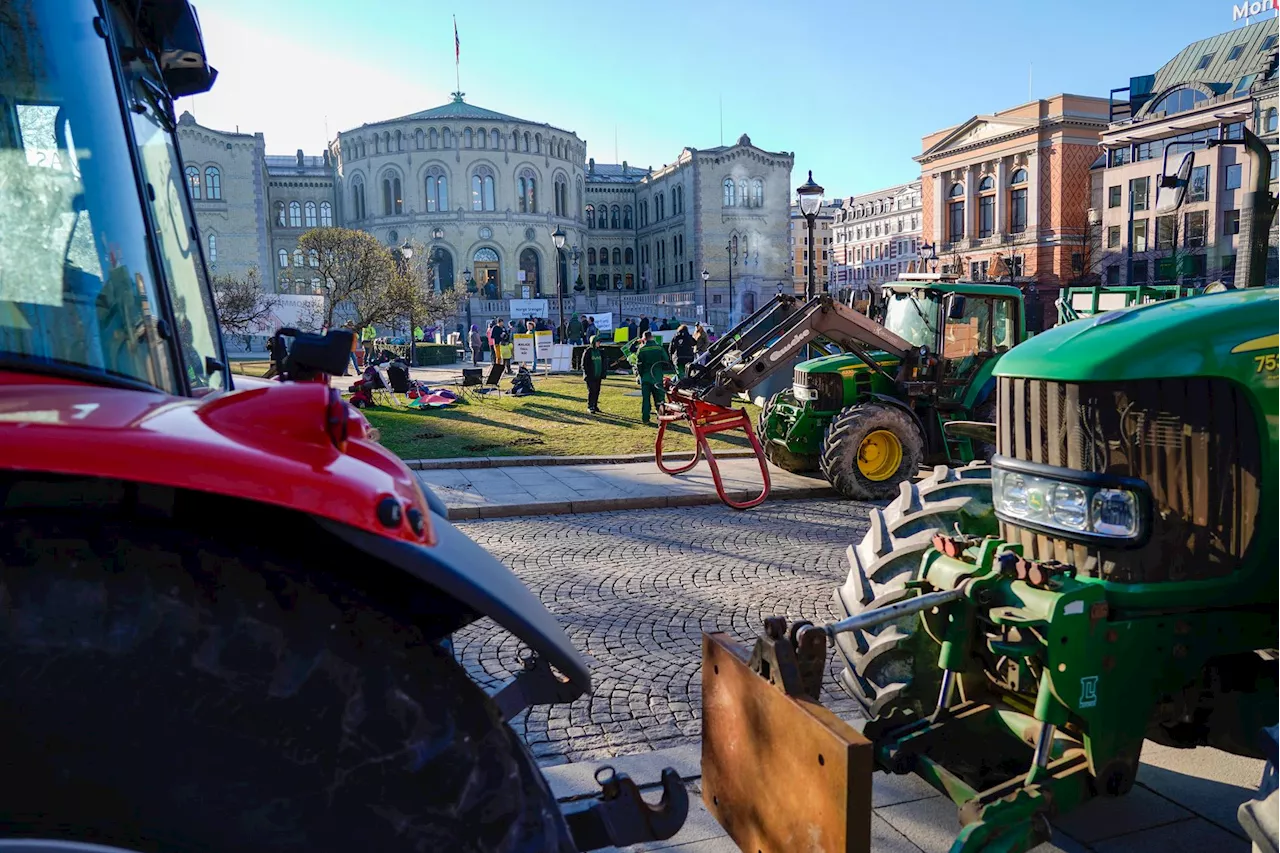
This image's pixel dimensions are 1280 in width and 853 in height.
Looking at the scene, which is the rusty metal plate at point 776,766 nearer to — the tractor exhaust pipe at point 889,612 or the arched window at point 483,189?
the tractor exhaust pipe at point 889,612

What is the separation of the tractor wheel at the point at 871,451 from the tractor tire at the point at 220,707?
9170 mm

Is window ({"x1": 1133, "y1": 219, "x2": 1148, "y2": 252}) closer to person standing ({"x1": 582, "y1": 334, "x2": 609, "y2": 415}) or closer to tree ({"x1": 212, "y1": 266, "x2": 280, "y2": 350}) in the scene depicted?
person standing ({"x1": 582, "y1": 334, "x2": 609, "y2": 415})

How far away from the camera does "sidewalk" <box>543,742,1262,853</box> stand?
3.20 meters

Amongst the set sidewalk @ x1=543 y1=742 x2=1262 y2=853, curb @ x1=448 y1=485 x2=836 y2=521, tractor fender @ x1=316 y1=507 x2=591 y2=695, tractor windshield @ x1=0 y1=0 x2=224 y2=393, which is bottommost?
curb @ x1=448 y1=485 x2=836 y2=521

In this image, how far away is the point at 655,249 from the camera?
96.1 metres

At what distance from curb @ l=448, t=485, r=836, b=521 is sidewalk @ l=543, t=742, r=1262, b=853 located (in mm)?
6136

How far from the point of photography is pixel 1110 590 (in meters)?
2.79

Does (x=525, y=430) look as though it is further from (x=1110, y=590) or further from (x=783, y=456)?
(x=1110, y=590)

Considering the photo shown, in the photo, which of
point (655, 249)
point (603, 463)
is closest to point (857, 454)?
point (603, 463)

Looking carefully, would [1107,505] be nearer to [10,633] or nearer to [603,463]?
[10,633]

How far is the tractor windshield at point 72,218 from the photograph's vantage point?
A: 165cm

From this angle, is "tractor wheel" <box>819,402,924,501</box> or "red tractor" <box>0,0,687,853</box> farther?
"tractor wheel" <box>819,402,924,501</box>

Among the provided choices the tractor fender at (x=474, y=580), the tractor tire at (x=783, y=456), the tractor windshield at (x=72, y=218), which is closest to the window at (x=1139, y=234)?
the tractor tire at (x=783, y=456)

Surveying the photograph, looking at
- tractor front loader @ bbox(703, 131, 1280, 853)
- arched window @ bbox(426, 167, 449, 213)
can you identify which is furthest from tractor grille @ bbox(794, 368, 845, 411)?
arched window @ bbox(426, 167, 449, 213)
